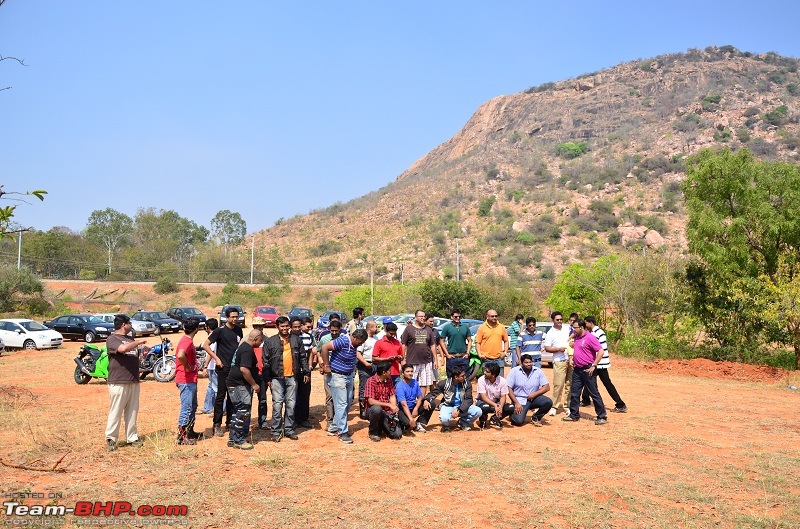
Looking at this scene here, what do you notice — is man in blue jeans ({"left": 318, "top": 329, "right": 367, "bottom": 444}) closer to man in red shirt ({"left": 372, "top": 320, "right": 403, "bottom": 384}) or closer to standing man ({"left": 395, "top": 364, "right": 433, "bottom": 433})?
man in red shirt ({"left": 372, "top": 320, "right": 403, "bottom": 384})

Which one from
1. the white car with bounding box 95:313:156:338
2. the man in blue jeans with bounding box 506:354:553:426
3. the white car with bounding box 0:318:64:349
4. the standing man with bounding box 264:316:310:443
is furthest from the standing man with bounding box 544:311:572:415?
the white car with bounding box 95:313:156:338

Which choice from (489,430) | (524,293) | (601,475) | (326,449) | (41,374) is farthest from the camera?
(524,293)

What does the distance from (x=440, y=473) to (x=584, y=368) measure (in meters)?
4.17

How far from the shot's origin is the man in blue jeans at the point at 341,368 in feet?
29.5

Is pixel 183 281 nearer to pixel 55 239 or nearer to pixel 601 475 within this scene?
pixel 55 239

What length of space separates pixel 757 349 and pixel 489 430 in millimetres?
12881

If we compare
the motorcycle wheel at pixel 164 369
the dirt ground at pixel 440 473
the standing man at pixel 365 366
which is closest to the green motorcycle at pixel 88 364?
the motorcycle wheel at pixel 164 369

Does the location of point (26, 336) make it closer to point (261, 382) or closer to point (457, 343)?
point (261, 382)

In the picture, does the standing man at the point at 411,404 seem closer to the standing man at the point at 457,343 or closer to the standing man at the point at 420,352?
the standing man at the point at 420,352

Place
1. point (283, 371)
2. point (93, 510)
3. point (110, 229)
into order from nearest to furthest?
point (93, 510) → point (283, 371) → point (110, 229)

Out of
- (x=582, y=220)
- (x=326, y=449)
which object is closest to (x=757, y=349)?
(x=326, y=449)

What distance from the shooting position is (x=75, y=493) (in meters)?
6.26

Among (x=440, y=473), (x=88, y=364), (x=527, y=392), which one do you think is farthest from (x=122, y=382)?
(x=88, y=364)

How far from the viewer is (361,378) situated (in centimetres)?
1040
